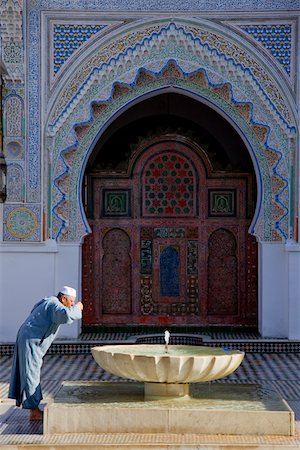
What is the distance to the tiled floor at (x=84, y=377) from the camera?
4.18 m

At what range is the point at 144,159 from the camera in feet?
25.3

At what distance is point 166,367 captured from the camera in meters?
4.09

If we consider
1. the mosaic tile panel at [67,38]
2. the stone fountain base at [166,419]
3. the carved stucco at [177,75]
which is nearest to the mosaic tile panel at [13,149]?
the carved stucco at [177,75]

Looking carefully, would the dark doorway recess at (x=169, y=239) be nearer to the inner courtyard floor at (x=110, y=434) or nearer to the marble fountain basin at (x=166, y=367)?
the inner courtyard floor at (x=110, y=434)

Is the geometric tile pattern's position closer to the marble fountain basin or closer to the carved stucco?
the carved stucco

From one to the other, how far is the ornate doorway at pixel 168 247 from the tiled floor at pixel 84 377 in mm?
954

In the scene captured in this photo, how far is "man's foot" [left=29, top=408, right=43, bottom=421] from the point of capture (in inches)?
168

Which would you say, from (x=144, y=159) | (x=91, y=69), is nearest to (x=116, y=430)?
(x=91, y=69)

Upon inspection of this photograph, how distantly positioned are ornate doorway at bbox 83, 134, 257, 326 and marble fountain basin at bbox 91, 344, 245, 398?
333cm

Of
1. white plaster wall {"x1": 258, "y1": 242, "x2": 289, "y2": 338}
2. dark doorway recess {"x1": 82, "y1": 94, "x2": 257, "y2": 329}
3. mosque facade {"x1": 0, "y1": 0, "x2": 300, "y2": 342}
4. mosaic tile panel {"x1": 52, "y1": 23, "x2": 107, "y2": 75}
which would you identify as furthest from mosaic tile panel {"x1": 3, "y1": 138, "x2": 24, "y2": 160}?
white plaster wall {"x1": 258, "y1": 242, "x2": 289, "y2": 338}

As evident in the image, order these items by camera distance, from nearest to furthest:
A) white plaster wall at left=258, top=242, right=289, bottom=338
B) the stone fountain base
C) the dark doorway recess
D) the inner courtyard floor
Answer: the inner courtyard floor → the stone fountain base → white plaster wall at left=258, top=242, right=289, bottom=338 → the dark doorway recess

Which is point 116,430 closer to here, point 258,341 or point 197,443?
point 197,443

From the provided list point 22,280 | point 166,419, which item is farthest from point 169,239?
point 166,419

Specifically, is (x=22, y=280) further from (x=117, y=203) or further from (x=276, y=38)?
(x=276, y=38)
